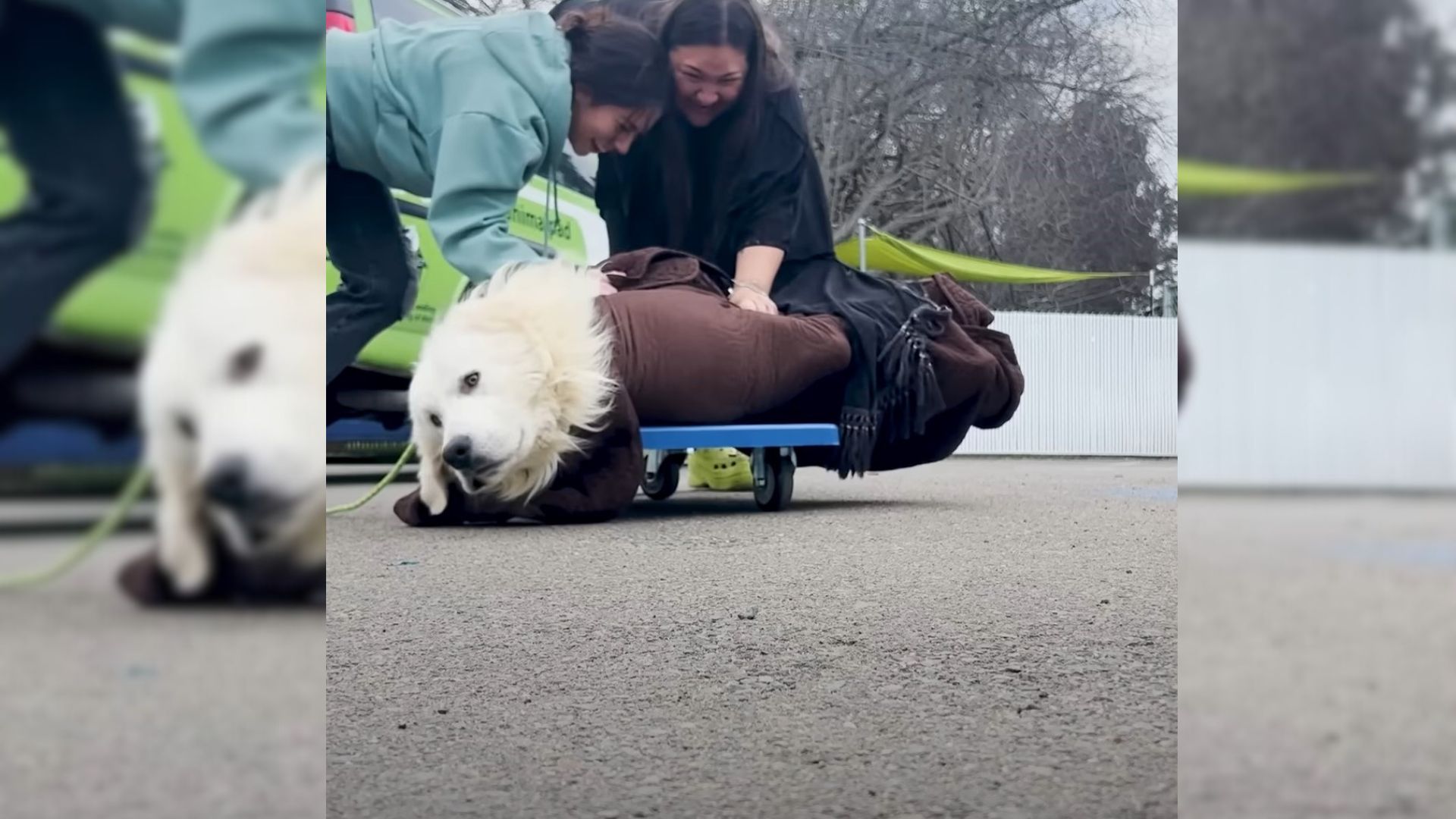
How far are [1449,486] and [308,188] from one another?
1.09 meters

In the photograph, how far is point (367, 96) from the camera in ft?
5.32

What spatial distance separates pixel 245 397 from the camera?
2.60ft

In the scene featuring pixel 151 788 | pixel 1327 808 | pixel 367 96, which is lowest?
pixel 1327 808

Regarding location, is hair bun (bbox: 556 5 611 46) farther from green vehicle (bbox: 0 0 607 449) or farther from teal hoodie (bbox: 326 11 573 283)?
green vehicle (bbox: 0 0 607 449)

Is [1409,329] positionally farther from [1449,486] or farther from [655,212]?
[655,212]

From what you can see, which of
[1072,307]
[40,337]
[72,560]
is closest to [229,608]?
[72,560]

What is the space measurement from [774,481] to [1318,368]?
2.95ft

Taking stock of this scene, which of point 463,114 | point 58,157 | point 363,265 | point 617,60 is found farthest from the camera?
point 617,60

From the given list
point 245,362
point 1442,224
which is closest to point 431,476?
point 245,362

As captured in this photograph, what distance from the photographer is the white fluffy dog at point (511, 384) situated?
1.70 m

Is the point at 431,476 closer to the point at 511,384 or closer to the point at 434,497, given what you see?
the point at 434,497

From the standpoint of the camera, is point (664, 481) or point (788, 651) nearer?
point (664, 481)

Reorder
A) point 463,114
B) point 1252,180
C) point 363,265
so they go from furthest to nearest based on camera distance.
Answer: point 463,114 → point 363,265 → point 1252,180

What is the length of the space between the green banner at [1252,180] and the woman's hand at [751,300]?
32.1 inches
